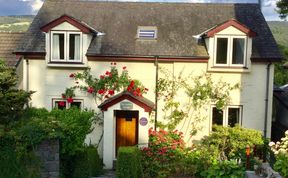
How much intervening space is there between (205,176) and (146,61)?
6576mm

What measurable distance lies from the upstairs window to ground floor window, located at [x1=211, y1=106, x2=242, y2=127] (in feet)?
7.04

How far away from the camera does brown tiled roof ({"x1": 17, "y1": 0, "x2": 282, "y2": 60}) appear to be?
20.4 meters

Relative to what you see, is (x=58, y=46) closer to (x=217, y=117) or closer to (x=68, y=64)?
(x=68, y=64)

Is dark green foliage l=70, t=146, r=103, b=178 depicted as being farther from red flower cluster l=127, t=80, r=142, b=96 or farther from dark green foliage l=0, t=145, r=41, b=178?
red flower cluster l=127, t=80, r=142, b=96

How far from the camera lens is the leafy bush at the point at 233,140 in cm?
1870

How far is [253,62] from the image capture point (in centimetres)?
1994

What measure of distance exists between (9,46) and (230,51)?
492 inches

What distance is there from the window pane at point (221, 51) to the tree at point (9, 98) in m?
8.89

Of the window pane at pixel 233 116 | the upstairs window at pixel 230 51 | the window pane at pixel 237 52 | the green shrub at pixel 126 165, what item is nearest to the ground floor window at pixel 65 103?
the green shrub at pixel 126 165

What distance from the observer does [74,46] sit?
20297 millimetres

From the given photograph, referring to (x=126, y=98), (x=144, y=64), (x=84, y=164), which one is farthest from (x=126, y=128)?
(x=84, y=164)

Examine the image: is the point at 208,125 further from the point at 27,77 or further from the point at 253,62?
the point at 27,77

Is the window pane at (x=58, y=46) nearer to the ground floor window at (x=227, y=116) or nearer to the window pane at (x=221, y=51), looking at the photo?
the window pane at (x=221, y=51)

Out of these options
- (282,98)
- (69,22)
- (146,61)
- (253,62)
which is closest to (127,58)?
(146,61)
